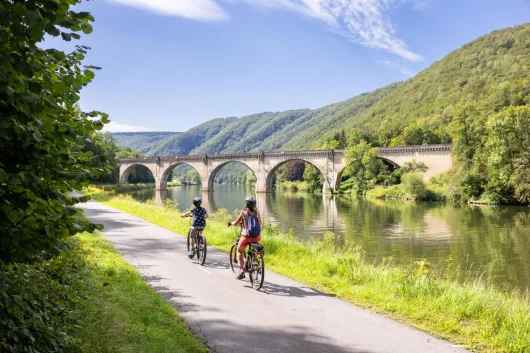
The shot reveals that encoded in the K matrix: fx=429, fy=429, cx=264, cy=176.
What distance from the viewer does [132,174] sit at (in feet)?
317

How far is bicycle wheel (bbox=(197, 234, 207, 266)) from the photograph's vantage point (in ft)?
32.3

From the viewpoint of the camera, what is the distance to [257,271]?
25.4 ft

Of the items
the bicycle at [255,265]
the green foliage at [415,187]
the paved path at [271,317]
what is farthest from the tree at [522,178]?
the bicycle at [255,265]

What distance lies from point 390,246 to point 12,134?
54.8 ft

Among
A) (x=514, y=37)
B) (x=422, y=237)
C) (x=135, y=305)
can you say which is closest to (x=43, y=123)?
(x=135, y=305)

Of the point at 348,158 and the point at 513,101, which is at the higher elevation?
the point at 513,101

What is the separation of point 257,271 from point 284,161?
65.2 meters

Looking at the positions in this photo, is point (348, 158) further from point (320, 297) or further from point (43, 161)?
point (43, 161)

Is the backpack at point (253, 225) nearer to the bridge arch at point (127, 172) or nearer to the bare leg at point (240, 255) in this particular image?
the bare leg at point (240, 255)

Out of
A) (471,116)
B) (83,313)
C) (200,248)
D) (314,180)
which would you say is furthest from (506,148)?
(83,313)

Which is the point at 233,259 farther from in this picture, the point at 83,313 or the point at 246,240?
the point at 83,313

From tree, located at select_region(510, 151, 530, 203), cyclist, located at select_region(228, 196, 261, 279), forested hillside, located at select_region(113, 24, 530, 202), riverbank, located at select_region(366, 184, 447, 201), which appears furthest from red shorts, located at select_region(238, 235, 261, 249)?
riverbank, located at select_region(366, 184, 447, 201)

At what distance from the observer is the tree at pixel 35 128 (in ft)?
8.59

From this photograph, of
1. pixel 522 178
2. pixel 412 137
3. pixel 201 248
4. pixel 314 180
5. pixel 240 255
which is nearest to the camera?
pixel 240 255
